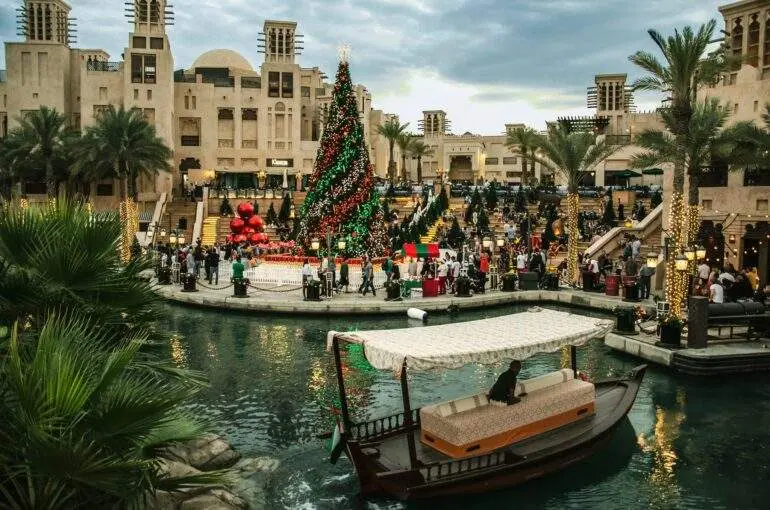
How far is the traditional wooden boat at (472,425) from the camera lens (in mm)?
10227

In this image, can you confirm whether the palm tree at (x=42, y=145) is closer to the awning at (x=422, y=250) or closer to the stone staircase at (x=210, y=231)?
the stone staircase at (x=210, y=231)

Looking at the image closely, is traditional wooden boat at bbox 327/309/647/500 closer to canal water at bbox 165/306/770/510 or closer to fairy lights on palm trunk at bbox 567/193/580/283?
canal water at bbox 165/306/770/510

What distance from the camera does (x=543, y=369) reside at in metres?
18.0

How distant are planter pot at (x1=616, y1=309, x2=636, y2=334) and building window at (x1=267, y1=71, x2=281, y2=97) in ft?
169

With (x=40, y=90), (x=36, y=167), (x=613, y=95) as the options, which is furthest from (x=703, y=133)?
(x=613, y=95)

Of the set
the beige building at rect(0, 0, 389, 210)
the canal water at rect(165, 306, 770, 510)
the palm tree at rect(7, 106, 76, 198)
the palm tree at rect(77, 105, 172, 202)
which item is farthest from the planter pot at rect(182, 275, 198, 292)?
the beige building at rect(0, 0, 389, 210)

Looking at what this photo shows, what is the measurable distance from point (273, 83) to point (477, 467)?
60373 millimetres

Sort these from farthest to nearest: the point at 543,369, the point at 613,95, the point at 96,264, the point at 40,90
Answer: the point at 613,95 → the point at 40,90 → the point at 543,369 → the point at 96,264

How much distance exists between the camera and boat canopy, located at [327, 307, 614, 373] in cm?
1038

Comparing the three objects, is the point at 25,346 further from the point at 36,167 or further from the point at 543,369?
the point at 36,167

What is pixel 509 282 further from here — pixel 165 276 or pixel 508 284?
pixel 165 276

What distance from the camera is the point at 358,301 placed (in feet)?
85.8

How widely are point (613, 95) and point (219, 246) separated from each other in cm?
5323

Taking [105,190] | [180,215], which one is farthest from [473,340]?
[105,190]
